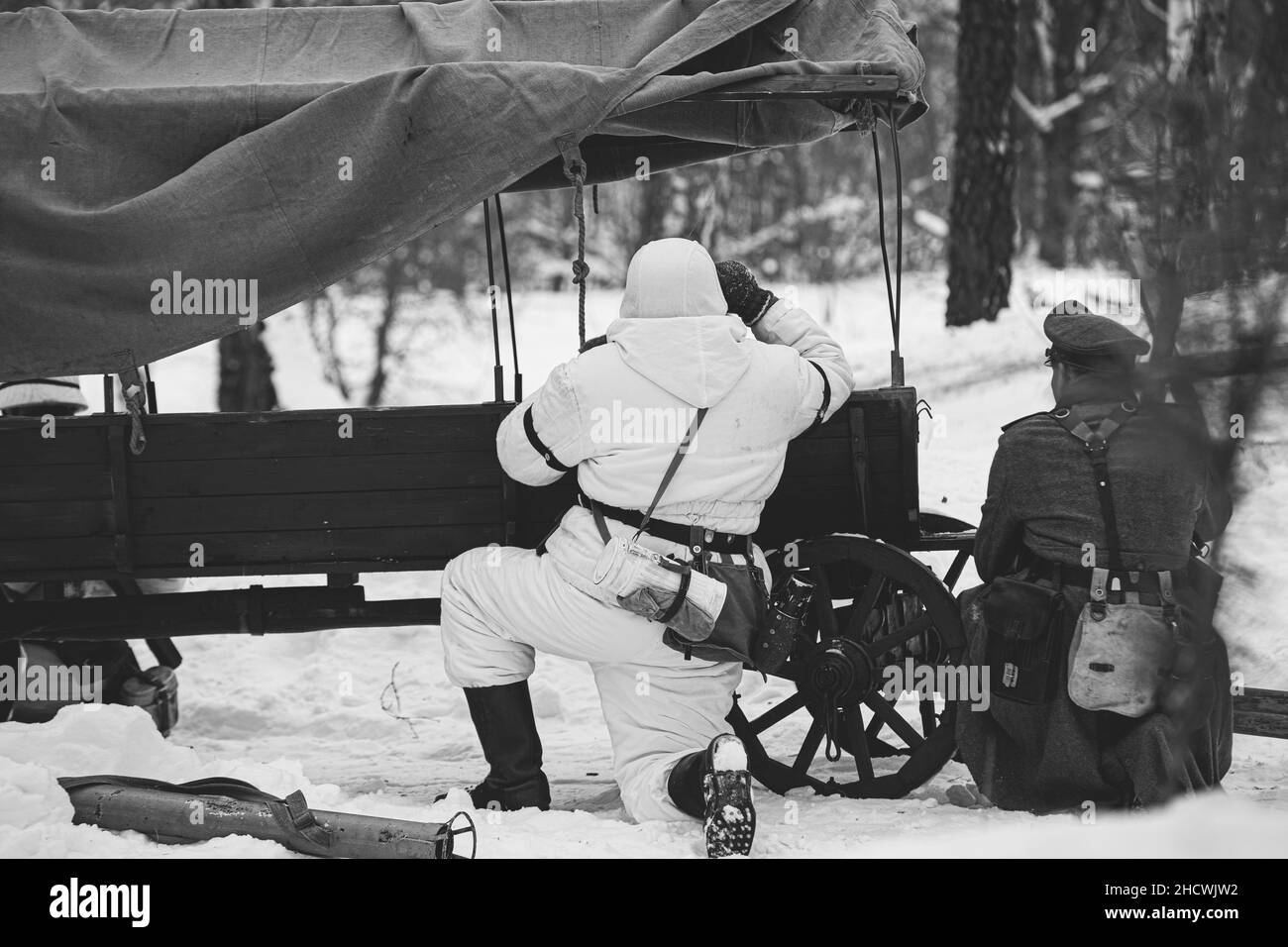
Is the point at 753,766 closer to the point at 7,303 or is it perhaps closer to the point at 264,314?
the point at 264,314

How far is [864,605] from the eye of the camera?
471 centimetres

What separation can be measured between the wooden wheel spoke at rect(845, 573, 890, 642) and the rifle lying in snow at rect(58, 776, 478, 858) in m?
1.48

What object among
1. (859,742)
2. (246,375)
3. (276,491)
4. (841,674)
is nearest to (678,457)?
(841,674)

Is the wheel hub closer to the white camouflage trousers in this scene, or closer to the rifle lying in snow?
the white camouflage trousers

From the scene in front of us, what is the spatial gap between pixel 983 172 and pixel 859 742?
686 centimetres

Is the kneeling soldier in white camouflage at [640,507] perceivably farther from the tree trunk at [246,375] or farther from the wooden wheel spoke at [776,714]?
the tree trunk at [246,375]

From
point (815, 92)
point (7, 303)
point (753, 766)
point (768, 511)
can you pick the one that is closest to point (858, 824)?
point (753, 766)

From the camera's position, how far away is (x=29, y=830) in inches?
148

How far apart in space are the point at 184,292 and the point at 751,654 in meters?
2.17

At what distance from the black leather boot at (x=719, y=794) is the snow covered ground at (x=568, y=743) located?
0.09m

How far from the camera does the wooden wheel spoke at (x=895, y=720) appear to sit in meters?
4.75

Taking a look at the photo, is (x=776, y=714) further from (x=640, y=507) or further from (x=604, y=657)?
(x=640, y=507)

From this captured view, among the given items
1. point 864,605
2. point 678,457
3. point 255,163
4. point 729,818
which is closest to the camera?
point 729,818

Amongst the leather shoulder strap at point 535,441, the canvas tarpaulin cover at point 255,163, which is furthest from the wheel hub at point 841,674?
the canvas tarpaulin cover at point 255,163
